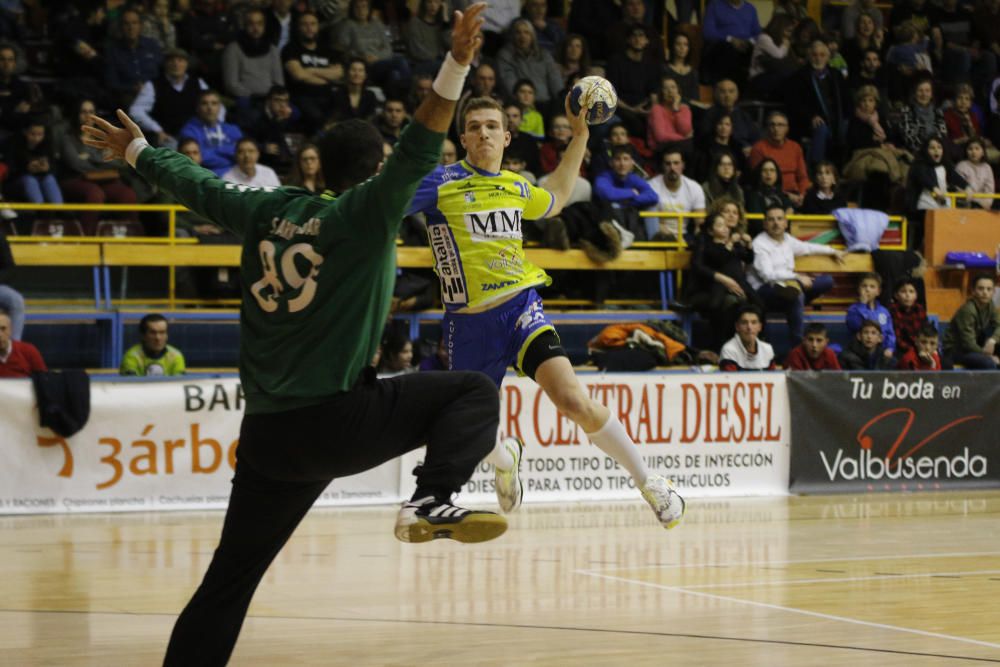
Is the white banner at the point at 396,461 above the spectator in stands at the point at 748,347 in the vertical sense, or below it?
below

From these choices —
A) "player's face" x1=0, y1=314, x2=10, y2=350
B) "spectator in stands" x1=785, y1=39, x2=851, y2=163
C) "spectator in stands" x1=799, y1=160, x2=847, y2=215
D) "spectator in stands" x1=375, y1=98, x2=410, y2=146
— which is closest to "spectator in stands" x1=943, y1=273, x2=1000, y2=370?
"spectator in stands" x1=799, y1=160, x2=847, y2=215

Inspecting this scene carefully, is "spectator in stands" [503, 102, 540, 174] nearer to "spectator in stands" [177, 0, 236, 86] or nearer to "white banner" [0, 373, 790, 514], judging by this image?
"spectator in stands" [177, 0, 236, 86]

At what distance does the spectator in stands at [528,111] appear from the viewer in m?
16.6

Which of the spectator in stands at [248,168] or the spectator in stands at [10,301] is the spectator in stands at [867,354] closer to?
the spectator in stands at [248,168]

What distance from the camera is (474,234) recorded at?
7.53 metres

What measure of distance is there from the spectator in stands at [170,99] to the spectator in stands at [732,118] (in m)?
6.11

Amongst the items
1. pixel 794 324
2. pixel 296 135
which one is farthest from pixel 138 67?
pixel 794 324

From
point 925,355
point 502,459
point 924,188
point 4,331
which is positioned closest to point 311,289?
point 502,459

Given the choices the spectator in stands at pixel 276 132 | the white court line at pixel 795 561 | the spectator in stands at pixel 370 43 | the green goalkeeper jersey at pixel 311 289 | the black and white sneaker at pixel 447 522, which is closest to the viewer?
the green goalkeeper jersey at pixel 311 289

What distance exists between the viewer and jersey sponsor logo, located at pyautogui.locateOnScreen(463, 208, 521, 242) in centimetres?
753

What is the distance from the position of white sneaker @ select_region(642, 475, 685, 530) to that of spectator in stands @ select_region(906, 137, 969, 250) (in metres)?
11.9

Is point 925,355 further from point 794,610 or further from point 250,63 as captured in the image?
point 794,610

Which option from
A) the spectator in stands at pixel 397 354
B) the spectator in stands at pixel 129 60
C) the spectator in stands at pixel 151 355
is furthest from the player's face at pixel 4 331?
the spectator in stands at pixel 129 60

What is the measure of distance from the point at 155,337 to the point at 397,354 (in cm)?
224
